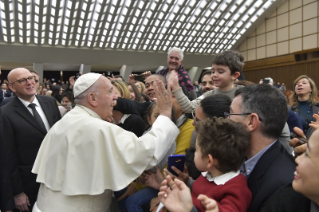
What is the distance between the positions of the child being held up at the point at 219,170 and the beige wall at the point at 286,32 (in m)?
20.9

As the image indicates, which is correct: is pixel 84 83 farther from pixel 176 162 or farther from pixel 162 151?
pixel 176 162

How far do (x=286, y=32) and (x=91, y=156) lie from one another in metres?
23.1

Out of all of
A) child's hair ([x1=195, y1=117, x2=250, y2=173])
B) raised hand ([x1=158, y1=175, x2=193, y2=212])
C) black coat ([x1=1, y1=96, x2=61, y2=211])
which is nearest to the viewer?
raised hand ([x1=158, y1=175, x2=193, y2=212])

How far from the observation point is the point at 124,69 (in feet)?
83.6

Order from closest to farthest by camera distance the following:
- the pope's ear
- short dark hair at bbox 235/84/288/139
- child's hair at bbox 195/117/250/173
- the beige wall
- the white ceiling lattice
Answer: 1. child's hair at bbox 195/117/250/173
2. short dark hair at bbox 235/84/288/139
3. the pope's ear
4. the white ceiling lattice
5. the beige wall

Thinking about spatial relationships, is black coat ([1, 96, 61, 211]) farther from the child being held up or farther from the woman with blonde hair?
the woman with blonde hair

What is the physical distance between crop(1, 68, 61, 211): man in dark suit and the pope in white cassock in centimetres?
81

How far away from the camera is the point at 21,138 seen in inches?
116

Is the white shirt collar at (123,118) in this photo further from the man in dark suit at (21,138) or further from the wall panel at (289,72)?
the wall panel at (289,72)

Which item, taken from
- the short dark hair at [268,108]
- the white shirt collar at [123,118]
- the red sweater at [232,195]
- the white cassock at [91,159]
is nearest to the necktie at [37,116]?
the white shirt collar at [123,118]

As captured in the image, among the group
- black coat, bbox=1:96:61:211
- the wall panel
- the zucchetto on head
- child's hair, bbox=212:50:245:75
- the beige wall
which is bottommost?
black coat, bbox=1:96:61:211

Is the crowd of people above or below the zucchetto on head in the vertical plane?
below

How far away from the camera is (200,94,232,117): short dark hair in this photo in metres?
2.04

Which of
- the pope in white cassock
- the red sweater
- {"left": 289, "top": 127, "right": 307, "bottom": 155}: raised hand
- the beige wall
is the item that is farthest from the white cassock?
the beige wall
